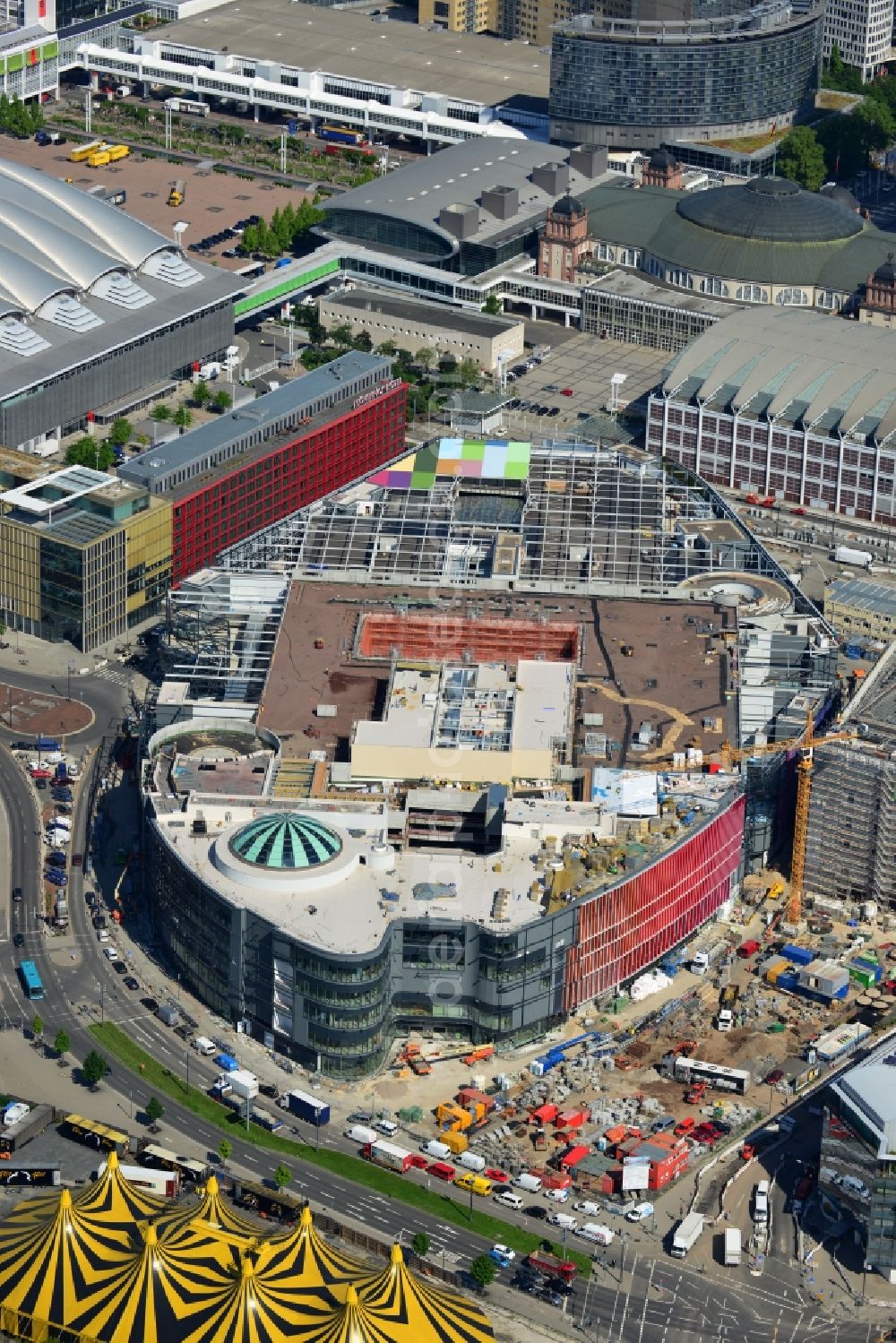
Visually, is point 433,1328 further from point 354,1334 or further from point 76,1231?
point 76,1231

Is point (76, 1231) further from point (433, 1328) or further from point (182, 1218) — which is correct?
point (433, 1328)

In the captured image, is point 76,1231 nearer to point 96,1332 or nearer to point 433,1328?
point 96,1332

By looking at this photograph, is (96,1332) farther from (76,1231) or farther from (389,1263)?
(389,1263)

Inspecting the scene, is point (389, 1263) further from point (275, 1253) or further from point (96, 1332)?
point (96, 1332)

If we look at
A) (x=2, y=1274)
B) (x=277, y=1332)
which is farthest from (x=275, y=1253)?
(x=2, y=1274)

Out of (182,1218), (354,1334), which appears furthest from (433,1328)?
(182,1218)

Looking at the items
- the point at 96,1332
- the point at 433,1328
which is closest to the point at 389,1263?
the point at 433,1328

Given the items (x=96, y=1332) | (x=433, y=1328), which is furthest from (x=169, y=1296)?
(x=433, y=1328)
